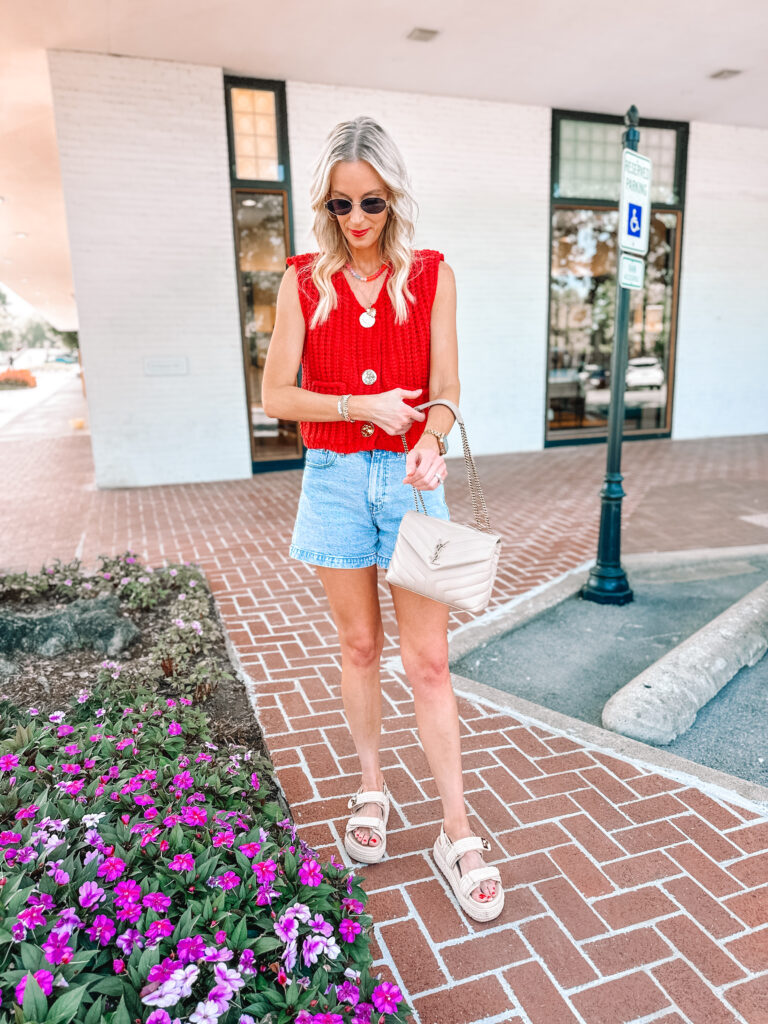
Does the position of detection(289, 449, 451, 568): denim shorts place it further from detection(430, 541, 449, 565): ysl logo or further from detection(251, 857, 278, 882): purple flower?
detection(251, 857, 278, 882): purple flower

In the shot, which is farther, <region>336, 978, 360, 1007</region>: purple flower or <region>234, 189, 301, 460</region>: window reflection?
<region>234, 189, 301, 460</region>: window reflection

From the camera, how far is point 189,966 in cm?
144

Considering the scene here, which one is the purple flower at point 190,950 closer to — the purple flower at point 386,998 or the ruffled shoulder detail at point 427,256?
the purple flower at point 386,998

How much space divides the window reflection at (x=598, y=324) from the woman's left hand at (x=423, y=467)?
8.77 metres

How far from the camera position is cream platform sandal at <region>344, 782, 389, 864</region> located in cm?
217

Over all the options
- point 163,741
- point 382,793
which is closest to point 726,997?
point 382,793

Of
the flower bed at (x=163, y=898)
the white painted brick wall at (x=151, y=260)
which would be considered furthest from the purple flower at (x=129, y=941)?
the white painted brick wall at (x=151, y=260)

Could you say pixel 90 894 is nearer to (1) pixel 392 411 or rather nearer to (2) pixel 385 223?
(1) pixel 392 411

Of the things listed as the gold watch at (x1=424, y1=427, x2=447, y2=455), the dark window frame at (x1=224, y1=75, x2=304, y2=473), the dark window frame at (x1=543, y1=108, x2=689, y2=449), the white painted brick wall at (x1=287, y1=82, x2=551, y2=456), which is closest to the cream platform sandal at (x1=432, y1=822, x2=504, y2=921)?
the gold watch at (x1=424, y1=427, x2=447, y2=455)

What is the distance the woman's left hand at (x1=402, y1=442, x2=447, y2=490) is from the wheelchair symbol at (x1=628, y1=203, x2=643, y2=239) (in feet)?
9.35

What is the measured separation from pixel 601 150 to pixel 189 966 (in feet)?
34.5

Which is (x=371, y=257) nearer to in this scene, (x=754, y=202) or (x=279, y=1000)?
(x=279, y=1000)

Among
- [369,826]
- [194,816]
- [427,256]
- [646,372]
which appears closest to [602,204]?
[646,372]

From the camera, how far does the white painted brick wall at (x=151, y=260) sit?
738cm
